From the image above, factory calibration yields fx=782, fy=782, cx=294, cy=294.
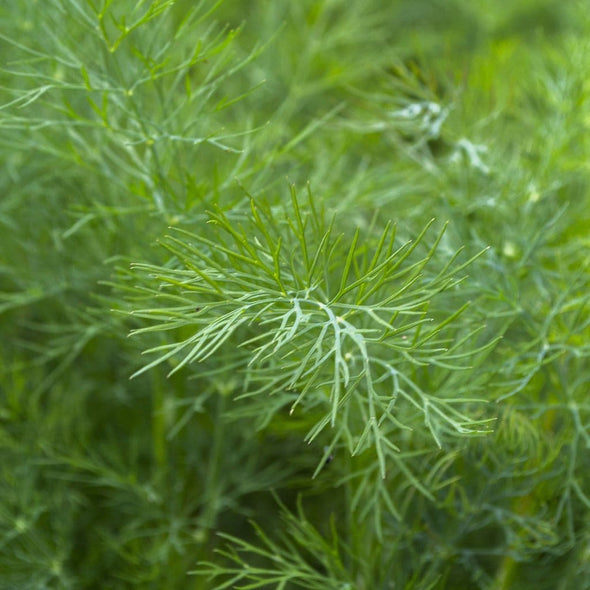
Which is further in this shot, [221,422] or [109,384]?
[109,384]

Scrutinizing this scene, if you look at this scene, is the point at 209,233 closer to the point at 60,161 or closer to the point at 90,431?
the point at 60,161

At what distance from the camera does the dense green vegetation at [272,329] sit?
56cm

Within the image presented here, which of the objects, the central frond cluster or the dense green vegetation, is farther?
the dense green vegetation

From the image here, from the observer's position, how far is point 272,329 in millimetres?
505

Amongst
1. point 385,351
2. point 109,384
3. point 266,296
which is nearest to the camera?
point 266,296

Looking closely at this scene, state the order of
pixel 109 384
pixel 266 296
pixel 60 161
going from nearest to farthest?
1. pixel 266 296
2. pixel 60 161
3. pixel 109 384

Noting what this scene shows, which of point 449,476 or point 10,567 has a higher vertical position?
point 449,476

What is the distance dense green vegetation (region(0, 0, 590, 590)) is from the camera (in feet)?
1.83

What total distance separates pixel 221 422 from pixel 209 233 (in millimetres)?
167

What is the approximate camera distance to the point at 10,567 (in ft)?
2.19

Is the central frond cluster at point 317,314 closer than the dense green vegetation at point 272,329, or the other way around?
the central frond cluster at point 317,314

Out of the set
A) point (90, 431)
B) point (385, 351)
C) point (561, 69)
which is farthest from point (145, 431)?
point (561, 69)

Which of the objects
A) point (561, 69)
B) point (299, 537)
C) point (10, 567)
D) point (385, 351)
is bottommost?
point (10, 567)

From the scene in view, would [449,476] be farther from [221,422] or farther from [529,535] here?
[221,422]
